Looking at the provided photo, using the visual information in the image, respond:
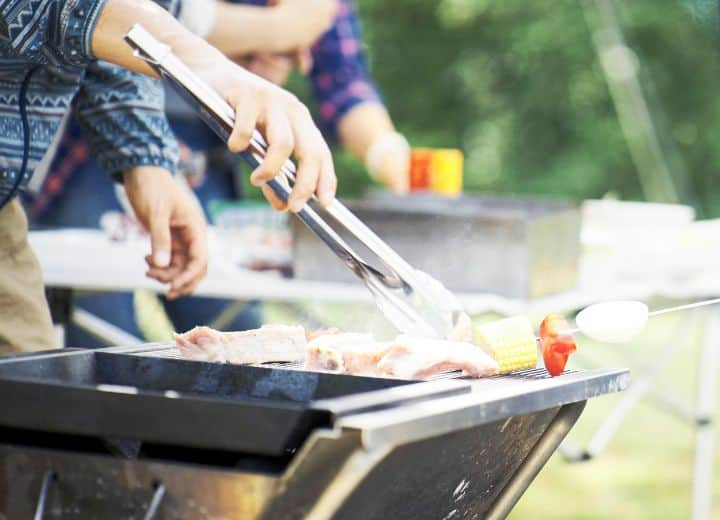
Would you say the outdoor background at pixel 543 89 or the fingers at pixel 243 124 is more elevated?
the outdoor background at pixel 543 89

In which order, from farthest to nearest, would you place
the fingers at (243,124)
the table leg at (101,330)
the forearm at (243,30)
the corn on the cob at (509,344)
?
the forearm at (243,30) → the table leg at (101,330) → the corn on the cob at (509,344) → the fingers at (243,124)

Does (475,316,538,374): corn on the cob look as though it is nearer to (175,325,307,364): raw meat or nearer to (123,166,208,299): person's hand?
(175,325,307,364): raw meat

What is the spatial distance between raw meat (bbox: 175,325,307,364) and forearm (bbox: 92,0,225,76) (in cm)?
33

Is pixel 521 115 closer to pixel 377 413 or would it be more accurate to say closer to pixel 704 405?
pixel 704 405

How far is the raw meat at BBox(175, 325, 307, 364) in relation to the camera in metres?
1.52

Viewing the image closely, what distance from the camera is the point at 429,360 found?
1488 millimetres

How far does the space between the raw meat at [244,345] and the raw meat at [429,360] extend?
0.15 meters

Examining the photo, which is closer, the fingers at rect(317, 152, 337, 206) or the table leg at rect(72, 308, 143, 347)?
the fingers at rect(317, 152, 337, 206)

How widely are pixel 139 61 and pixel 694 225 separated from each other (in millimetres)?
2761

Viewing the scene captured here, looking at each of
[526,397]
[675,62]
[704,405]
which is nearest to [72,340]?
[704,405]

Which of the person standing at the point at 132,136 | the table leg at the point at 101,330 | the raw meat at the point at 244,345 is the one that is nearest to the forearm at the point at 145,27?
the person standing at the point at 132,136

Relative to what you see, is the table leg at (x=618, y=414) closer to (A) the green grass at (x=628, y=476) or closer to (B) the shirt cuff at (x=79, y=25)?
(A) the green grass at (x=628, y=476)

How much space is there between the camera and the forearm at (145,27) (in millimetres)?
1514

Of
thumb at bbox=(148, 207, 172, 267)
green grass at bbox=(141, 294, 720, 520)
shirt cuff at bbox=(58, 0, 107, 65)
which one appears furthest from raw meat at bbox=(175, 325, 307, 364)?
green grass at bbox=(141, 294, 720, 520)
